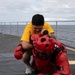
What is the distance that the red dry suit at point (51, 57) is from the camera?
137 inches

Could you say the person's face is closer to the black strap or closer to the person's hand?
the person's hand

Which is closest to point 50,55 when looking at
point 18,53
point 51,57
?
point 51,57

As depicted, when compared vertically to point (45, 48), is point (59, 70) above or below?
below

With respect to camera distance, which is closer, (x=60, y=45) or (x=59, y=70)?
(x=59, y=70)

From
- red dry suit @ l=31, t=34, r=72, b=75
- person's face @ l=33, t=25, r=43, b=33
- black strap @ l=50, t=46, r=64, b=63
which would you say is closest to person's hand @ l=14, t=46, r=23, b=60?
person's face @ l=33, t=25, r=43, b=33

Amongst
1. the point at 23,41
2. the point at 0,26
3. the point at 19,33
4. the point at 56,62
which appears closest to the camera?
the point at 56,62

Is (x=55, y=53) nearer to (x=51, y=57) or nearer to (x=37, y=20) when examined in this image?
(x=51, y=57)

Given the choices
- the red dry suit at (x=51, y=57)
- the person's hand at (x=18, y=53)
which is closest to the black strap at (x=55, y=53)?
the red dry suit at (x=51, y=57)

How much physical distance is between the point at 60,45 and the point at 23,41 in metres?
1.05

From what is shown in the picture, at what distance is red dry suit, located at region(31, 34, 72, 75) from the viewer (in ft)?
11.4

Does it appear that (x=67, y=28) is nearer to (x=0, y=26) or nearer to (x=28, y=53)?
(x=28, y=53)

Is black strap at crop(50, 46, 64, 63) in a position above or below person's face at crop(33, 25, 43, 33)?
below

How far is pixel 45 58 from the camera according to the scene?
3680 millimetres

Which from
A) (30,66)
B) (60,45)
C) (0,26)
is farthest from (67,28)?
(0,26)
